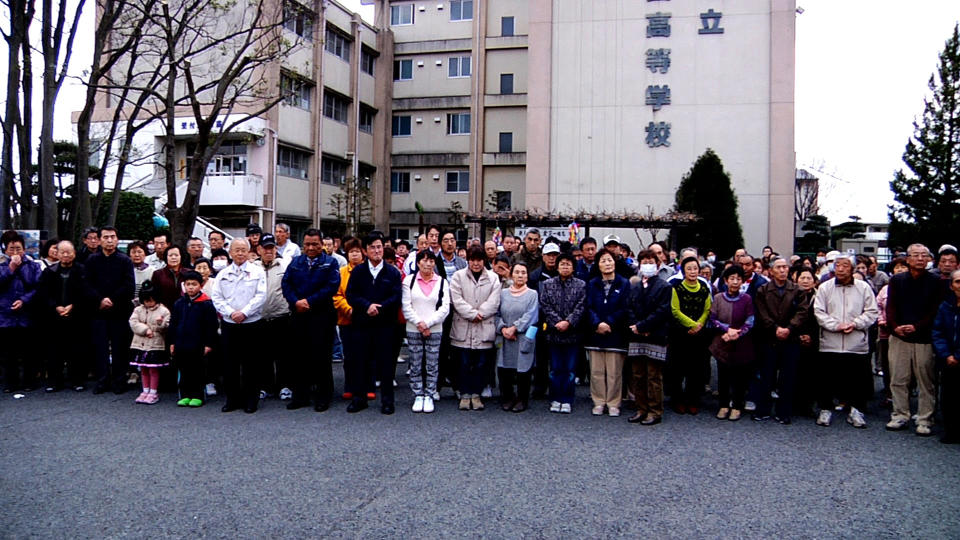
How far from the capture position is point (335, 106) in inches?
1362

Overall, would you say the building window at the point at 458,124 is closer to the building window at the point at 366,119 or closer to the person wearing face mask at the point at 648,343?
the building window at the point at 366,119

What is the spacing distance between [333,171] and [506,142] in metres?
8.99

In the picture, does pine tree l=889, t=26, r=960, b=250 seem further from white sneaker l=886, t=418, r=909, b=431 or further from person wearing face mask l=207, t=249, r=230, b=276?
person wearing face mask l=207, t=249, r=230, b=276

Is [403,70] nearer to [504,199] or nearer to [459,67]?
[459,67]

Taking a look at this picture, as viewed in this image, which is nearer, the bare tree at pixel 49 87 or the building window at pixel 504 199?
the bare tree at pixel 49 87

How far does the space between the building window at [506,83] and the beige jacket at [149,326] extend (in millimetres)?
30089

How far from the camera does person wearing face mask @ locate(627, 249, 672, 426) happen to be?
7.81m

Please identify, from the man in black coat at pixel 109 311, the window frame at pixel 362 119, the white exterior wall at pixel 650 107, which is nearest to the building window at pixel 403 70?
the window frame at pixel 362 119

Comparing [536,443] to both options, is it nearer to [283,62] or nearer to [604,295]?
[604,295]

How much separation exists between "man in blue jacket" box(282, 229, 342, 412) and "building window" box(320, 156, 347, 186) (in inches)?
1039

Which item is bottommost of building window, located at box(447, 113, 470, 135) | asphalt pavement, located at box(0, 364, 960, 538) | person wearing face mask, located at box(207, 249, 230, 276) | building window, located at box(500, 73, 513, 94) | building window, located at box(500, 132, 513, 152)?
asphalt pavement, located at box(0, 364, 960, 538)

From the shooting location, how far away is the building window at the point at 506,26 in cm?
3666

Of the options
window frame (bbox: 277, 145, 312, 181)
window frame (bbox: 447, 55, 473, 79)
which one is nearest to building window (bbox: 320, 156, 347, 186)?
window frame (bbox: 277, 145, 312, 181)

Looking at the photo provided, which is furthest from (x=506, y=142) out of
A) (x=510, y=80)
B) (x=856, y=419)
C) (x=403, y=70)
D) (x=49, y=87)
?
(x=856, y=419)
